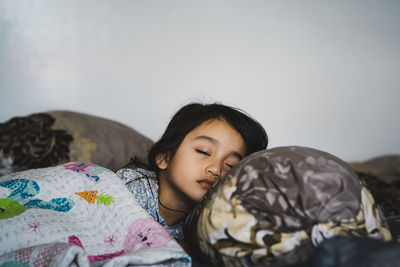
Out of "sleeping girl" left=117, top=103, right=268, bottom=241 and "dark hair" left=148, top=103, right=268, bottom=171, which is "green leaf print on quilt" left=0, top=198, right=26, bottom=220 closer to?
"sleeping girl" left=117, top=103, right=268, bottom=241

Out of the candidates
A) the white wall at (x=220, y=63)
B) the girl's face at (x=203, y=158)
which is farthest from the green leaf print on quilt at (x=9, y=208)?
the white wall at (x=220, y=63)

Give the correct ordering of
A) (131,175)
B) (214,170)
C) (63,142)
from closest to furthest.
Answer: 1. (214,170)
2. (131,175)
3. (63,142)

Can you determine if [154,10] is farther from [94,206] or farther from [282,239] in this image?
[282,239]

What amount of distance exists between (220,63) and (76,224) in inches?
62.2

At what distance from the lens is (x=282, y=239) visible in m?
0.42

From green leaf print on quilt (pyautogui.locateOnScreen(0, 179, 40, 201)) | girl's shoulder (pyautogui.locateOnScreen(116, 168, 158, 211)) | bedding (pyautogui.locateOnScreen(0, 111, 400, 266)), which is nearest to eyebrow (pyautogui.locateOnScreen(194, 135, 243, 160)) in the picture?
girl's shoulder (pyautogui.locateOnScreen(116, 168, 158, 211))

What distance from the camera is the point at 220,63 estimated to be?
6.39 feet

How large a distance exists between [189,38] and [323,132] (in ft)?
3.92

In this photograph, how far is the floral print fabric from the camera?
0.42 m

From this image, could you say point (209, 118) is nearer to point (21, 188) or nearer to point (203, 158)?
point (203, 158)

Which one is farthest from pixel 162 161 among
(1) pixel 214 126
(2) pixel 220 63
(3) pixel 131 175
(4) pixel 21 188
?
(2) pixel 220 63

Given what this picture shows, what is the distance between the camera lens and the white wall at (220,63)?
1.75 meters

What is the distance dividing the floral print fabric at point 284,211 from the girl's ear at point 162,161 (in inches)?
22.5

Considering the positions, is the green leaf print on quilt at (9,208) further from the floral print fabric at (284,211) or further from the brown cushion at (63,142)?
the brown cushion at (63,142)
